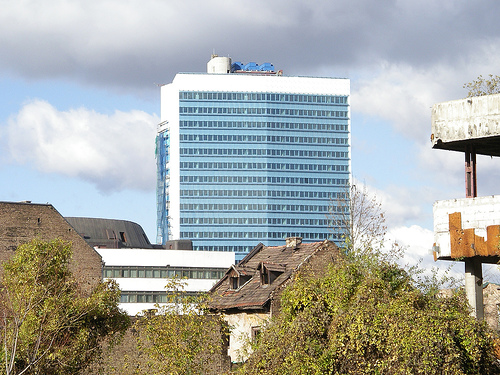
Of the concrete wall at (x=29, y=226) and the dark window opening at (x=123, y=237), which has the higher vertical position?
the dark window opening at (x=123, y=237)

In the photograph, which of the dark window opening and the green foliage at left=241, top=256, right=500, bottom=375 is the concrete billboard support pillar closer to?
the green foliage at left=241, top=256, right=500, bottom=375

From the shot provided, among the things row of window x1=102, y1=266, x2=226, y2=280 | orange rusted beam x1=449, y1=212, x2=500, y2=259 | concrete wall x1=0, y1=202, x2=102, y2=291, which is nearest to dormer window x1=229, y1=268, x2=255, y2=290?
concrete wall x1=0, y1=202, x2=102, y2=291

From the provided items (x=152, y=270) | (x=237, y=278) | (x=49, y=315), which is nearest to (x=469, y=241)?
(x=49, y=315)

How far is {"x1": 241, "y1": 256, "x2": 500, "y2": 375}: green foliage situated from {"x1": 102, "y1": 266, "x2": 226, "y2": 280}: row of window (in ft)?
276

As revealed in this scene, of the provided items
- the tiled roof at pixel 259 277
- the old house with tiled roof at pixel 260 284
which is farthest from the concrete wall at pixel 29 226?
the old house with tiled roof at pixel 260 284

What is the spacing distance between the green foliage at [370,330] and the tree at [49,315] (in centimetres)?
985

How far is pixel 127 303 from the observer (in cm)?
11081

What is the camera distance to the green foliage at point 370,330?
22.1 m

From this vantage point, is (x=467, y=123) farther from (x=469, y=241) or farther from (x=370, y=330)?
(x=370, y=330)

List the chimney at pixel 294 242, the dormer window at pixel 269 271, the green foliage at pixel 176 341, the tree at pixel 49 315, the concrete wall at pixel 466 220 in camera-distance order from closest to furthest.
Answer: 1. the green foliage at pixel 176 341
2. the concrete wall at pixel 466 220
3. the tree at pixel 49 315
4. the dormer window at pixel 269 271
5. the chimney at pixel 294 242

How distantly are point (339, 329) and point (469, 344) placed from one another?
3.73 metres

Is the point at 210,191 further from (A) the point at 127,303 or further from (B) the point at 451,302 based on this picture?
(B) the point at 451,302

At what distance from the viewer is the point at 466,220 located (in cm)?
2928

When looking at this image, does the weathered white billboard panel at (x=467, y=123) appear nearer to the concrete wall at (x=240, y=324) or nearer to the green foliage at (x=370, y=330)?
the green foliage at (x=370, y=330)
